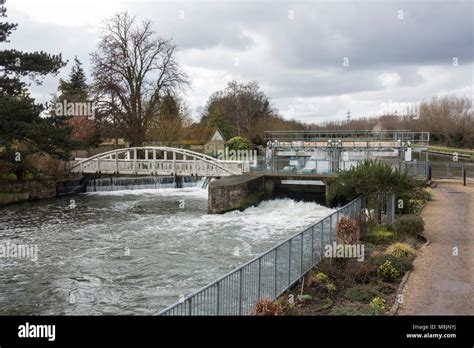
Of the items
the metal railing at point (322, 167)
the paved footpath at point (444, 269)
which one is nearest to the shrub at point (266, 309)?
the paved footpath at point (444, 269)

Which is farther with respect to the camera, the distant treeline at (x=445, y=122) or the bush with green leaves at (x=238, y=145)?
the distant treeline at (x=445, y=122)

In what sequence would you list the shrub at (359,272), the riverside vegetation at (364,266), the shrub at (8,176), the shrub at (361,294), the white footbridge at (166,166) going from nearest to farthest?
the riverside vegetation at (364,266) → the shrub at (361,294) → the shrub at (359,272) → the white footbridge at (166,166) → the shrub at (8,176)

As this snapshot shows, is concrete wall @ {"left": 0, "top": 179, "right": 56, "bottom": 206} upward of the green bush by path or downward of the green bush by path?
upward

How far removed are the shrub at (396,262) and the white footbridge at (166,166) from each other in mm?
21060

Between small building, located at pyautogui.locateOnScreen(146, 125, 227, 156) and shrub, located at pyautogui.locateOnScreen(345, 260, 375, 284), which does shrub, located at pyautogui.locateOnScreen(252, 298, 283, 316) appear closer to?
shrub, located at pyautogui.locateOnScreen(345, 260, 375, 284)

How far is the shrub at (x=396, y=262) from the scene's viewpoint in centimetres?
1339

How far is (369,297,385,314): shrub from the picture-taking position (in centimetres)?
1052

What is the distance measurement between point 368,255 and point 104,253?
31.9 ft

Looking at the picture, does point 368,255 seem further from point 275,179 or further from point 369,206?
point 275,179

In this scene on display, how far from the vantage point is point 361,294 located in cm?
1152

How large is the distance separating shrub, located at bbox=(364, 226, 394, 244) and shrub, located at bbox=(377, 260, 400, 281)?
412 cm

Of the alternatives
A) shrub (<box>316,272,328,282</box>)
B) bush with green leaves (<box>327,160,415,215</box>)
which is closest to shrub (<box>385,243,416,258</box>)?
shrub (<box>316,272,328,282</box>)

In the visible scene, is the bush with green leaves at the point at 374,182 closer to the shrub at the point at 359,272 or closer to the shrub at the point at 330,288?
the shrub at the point at 359,272
